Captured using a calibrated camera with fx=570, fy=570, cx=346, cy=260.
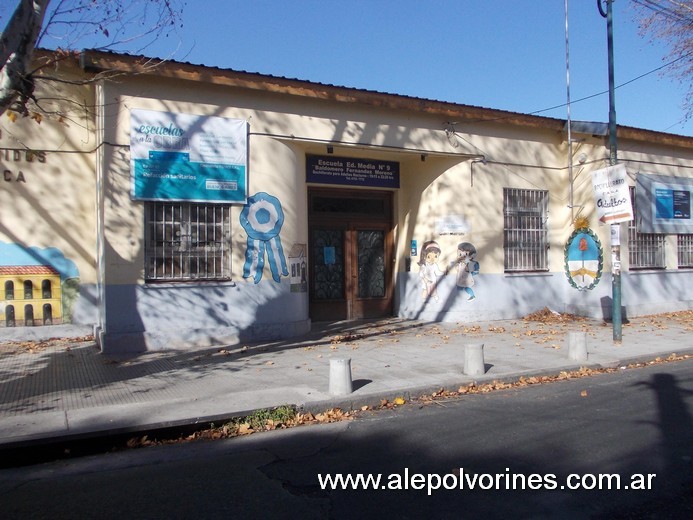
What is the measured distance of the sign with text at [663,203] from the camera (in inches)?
625

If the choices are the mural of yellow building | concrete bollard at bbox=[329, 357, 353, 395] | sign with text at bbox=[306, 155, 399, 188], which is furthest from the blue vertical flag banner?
concrete bollard at bbox=[329, 357, 353, 395]

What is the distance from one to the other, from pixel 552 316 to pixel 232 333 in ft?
27.3

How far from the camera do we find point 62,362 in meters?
9.24

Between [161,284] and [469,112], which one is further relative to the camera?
[469,112]

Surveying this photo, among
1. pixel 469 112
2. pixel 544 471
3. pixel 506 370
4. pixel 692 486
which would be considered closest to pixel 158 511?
pixel 544 471

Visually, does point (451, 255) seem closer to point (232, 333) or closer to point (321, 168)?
point (321, 168)

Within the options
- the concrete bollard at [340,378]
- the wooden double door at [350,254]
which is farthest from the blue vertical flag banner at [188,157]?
the concrete bollard at [340,378]

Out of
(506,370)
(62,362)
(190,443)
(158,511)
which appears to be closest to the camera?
(158,511)

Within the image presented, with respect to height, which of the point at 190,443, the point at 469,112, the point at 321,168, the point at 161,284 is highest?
the point at 469,112

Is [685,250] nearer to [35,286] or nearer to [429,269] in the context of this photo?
[429,269]

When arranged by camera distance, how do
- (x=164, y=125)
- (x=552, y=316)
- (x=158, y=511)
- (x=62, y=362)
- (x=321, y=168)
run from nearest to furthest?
(x=158, y=511) < (x=62, y=362) < (x=164, y=125) < (x=321, y=168) < (x=552, y=316)

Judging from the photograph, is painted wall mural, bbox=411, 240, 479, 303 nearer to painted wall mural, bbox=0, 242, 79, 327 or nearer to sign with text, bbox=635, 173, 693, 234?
sign with text, bbox=635, 173, 693, 234

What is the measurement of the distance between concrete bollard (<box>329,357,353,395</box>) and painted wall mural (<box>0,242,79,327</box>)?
21.9 feet

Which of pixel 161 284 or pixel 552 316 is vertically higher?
pixel 161 284
